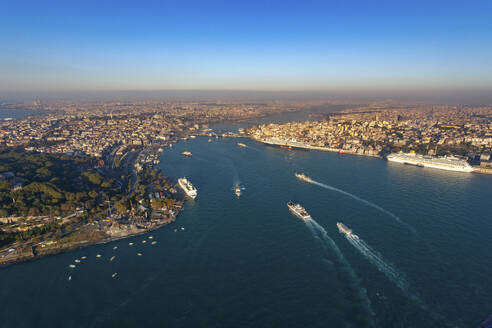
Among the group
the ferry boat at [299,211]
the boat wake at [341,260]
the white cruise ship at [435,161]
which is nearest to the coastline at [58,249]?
the ferry boat at [299,211]

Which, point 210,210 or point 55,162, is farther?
point 55,162

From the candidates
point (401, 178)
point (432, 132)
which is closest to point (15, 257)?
point (401, 178)

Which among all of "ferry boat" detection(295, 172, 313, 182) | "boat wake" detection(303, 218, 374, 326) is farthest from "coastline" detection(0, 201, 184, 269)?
"ferry boat" detection(295, 172, 313, 182)

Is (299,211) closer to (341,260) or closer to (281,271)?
(341,260)

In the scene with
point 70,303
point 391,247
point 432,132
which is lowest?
point 70,303

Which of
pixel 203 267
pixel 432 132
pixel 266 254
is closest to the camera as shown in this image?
pixel 203 267

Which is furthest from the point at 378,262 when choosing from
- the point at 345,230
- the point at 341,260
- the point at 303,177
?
the point at 303,177

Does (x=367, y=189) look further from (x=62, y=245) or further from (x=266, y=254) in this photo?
(x=62, y=245)

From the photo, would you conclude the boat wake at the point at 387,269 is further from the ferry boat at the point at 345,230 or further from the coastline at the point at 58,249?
the coastline at the point at 58,249
